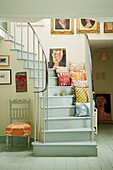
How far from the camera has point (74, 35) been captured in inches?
290

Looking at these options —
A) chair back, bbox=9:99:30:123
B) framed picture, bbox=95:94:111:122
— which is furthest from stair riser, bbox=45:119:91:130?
framed picture, bbox=95:94:111:122

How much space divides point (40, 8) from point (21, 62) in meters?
2.34

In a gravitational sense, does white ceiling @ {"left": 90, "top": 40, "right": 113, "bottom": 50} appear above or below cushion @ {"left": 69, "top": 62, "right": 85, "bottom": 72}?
above

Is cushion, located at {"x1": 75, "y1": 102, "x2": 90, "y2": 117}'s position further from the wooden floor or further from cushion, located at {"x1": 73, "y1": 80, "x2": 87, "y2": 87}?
cushion, located at {"x1": 73, "y1": 80, "x2": 87, "y2": 87}

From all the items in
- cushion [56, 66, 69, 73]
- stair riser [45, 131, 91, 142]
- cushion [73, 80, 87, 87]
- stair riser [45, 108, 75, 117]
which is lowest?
stair riser [45, 131, 91, 142]

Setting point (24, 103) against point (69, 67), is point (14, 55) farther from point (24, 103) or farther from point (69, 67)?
point (69, 67)

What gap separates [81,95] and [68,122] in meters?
0.79

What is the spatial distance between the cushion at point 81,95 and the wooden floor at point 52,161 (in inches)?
43.3

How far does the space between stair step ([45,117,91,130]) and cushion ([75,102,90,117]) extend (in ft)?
0.47

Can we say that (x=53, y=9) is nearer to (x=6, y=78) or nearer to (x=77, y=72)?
(x=6, y=78)

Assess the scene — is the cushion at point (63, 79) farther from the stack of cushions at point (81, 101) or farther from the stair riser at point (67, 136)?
the stair riser at point (67, 136)

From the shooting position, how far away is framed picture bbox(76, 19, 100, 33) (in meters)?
7.33

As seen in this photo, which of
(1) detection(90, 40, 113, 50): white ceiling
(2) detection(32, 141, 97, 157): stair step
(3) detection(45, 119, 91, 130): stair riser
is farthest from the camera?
(1) detection(90, 40, 113, 50): white ceiling

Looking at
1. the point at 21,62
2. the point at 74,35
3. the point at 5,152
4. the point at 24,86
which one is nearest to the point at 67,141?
the point at 5,152
